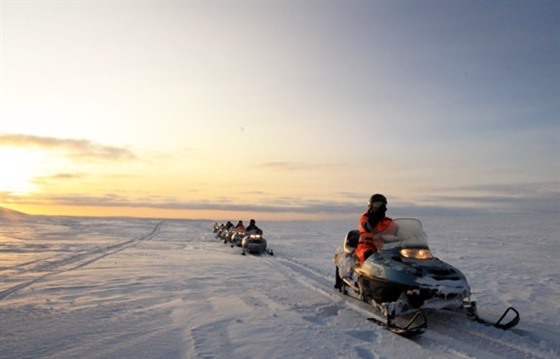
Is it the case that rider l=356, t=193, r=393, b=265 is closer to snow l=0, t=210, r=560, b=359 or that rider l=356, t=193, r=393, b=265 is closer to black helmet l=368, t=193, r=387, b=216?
black helmet l=368, t=193, r=387, b=216

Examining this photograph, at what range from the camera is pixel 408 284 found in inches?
260

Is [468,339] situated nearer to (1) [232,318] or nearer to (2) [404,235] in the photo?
(2) [404,235]

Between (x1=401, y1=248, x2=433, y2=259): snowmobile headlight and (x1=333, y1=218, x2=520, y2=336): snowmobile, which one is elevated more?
(x1=401, y1=248, x2=433, y2=259): snowmobile headlight

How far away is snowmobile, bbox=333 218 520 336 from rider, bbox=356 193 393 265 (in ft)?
0.37

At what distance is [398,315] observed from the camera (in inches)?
260

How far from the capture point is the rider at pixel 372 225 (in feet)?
26.9

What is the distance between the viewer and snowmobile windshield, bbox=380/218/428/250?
775 centimetres

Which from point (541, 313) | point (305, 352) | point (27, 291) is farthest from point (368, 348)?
point (27, 291)

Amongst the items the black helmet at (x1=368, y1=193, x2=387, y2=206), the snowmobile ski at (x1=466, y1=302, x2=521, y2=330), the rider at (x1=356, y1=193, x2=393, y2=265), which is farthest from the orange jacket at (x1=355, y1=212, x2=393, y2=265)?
the snowmobile ski at (x1=466, y1=302, x2=521, y2=330)

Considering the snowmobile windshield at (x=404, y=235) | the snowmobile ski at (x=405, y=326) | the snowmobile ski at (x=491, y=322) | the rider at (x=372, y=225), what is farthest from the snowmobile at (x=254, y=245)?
the snowmobile ski at (x=491, y=322)

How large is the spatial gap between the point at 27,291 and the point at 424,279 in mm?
8008

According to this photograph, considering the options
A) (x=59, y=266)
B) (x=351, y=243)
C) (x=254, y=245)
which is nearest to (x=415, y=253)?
(x=351, y=243)

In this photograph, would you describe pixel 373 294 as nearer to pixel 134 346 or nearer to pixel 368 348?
pixel 368 348

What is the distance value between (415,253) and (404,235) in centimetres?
62
